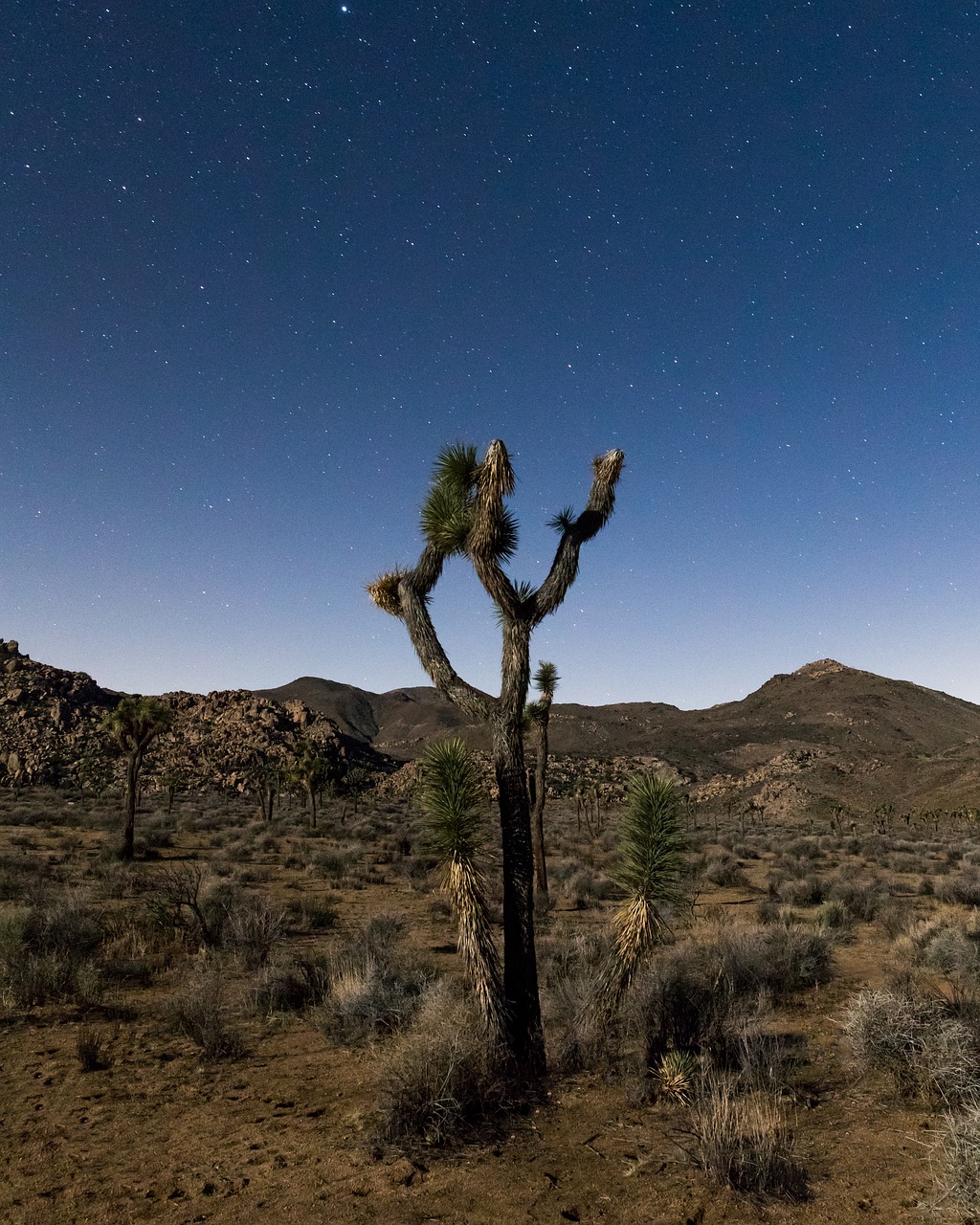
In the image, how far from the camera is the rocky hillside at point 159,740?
183 feet

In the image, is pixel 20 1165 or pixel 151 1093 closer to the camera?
pixel 20 1165

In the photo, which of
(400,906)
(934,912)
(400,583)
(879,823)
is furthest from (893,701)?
(400,583)

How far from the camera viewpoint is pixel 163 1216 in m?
4.65

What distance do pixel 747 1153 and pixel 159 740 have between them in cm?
7413

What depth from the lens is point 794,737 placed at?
296 ft

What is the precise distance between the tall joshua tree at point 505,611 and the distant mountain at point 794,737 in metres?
33.9

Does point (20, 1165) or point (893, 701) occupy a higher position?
point (893, 701)

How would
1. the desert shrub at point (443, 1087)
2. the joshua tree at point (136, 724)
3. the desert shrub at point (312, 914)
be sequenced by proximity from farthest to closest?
the joshua tree at point (136, 724), the desert shrub at point (312, 914), the desert shrub at point (443, 1087)

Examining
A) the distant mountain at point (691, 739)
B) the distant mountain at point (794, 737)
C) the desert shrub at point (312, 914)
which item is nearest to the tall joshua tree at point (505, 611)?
the desert shrub at point (312, 914)

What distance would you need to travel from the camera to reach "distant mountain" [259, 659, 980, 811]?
6384 centimetres

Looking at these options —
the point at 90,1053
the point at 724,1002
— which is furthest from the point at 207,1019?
the point at 724,1002

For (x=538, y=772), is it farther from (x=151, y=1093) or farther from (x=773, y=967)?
(x=151, y=1093)

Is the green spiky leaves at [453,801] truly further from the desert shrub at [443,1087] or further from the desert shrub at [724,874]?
the desert shrub at [724,874]

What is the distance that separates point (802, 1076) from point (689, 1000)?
128cm
